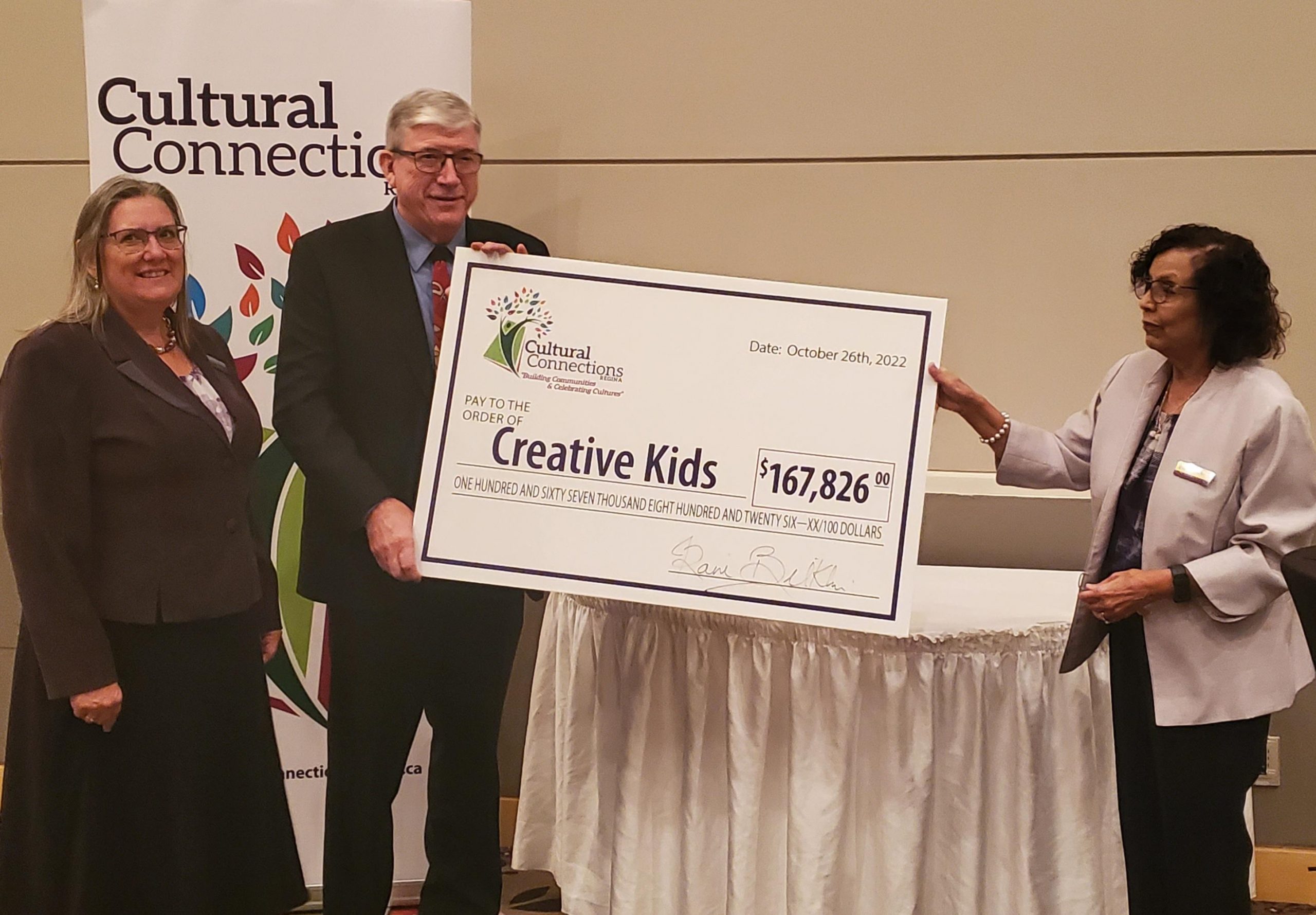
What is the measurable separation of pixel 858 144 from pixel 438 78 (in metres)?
1.08

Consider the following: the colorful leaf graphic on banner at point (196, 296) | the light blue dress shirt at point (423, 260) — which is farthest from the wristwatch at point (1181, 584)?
the colorful leaf graphic on banner at point (196, 296)

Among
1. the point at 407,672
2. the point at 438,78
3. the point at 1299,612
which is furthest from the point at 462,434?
the point at 1299,612

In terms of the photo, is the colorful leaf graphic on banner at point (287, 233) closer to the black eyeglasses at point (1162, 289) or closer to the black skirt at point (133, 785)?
the black skirt at point (133, 785)

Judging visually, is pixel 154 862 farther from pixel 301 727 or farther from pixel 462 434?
pixel 462 434

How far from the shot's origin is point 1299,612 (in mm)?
1393

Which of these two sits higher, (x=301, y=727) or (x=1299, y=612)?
(x=1299, y=612)

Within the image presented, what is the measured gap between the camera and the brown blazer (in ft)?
6.19

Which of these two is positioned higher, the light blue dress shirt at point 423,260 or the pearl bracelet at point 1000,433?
the light blue dress shirt at point 423,260

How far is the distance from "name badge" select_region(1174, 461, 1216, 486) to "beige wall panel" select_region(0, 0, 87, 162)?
2784mm

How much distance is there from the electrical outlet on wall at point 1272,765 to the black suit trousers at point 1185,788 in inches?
39.5

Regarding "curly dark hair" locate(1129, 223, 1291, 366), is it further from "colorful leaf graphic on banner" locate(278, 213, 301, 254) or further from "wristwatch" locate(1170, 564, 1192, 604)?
"colorful leaf graphic on banner" locate(278, 213, 301, 254)

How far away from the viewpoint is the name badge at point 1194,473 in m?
1.75
